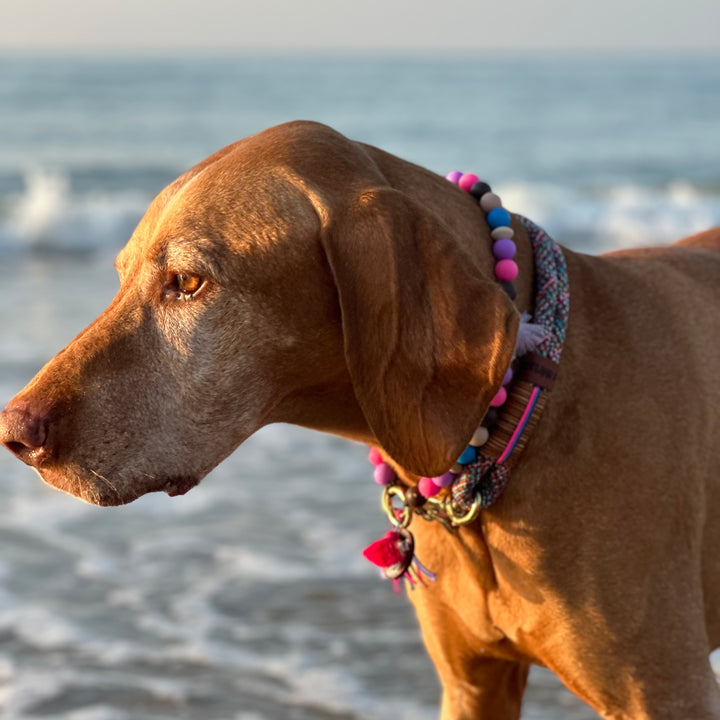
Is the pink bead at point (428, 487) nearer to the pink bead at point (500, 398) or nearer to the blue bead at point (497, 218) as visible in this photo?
the pink bead at point (500, 398)

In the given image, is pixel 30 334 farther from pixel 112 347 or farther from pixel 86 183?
pixel 86 183

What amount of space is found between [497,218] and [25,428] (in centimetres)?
115

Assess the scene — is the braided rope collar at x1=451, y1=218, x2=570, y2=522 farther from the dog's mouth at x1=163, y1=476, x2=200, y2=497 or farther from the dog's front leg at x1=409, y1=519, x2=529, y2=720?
the dog's mouth at x1=163, y1=476, x2=200, y2=497

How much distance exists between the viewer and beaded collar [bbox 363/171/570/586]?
8.29 feet

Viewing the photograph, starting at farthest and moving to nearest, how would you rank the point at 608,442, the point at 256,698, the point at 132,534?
1. the point at 132,534
2. the point at 256,698
3. the point at 608,442

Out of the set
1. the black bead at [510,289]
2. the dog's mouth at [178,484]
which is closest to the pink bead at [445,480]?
the black bead at [510,289]

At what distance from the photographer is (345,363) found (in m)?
2.50

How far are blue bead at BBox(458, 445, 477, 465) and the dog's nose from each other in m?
0.89

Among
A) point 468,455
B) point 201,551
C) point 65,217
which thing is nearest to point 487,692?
point 468,455

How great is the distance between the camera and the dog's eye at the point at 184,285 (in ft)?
7.77

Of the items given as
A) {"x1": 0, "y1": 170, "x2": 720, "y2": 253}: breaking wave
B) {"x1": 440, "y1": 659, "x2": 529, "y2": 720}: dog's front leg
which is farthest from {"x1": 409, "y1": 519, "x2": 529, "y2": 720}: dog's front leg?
{"x1": 0, "y1": 170, "x2": 720, "y2": 253}: breaking wave

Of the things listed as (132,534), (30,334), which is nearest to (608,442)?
(132,534)

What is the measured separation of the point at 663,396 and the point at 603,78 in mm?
39491

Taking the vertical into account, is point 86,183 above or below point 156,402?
above
